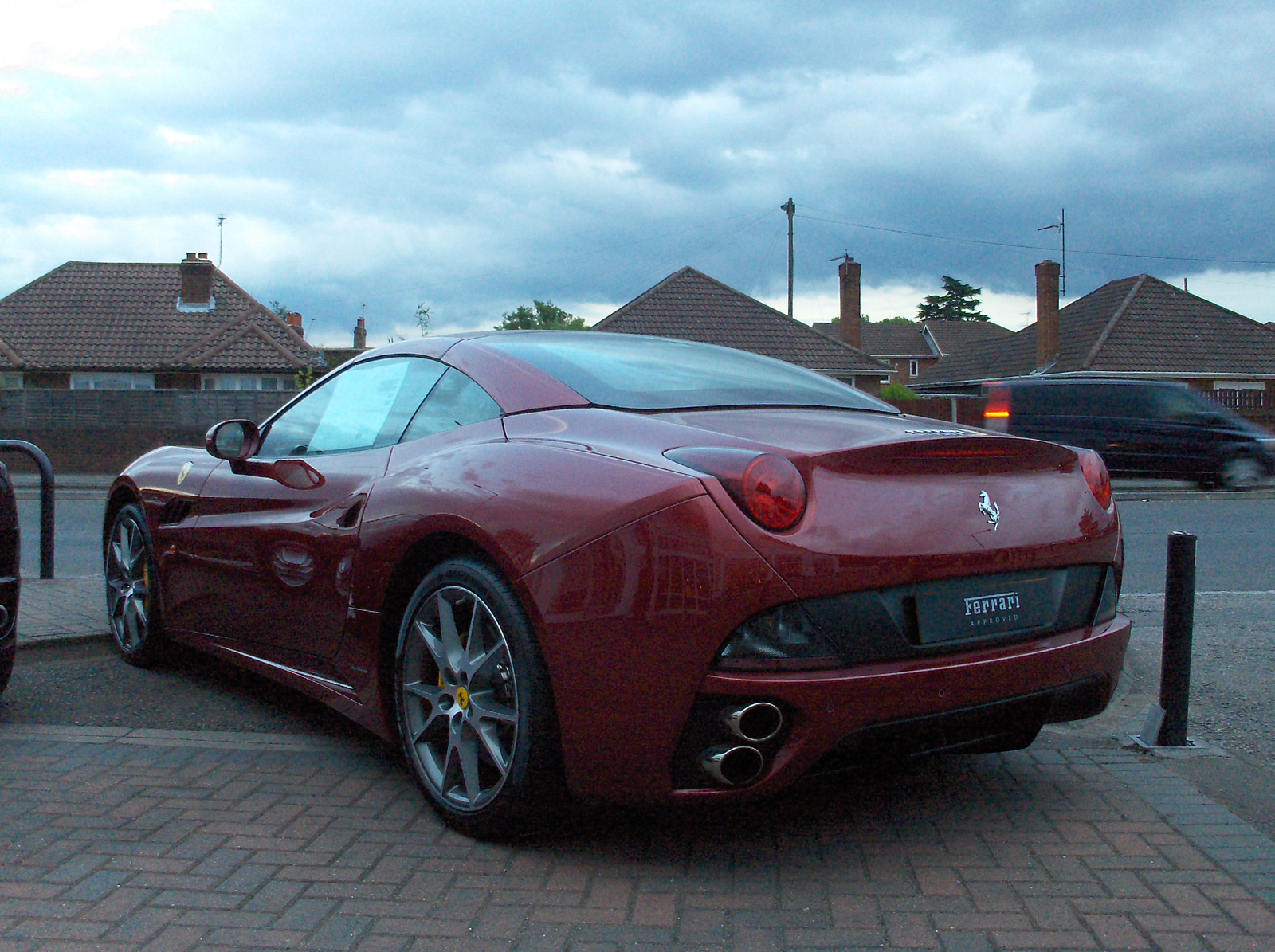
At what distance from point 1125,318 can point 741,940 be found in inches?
1676

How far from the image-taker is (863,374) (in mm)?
37781

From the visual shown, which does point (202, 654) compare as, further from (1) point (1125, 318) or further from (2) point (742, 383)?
(1) point (1125, 318)

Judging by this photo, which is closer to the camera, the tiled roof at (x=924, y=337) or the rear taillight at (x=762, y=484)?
the rear taillight at (x=762, y=484)

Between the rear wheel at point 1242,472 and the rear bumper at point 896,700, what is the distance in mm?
18104

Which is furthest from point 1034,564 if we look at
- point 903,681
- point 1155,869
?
Answer: point 1155,869

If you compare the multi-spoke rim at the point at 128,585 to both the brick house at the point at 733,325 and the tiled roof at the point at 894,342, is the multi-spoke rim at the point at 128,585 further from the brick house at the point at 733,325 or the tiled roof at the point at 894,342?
the tiled roof at the point at 894,342

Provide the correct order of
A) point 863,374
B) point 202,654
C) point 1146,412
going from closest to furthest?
point 202,654 → point 1146,412 → point 863,374

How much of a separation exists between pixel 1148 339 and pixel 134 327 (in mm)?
35115

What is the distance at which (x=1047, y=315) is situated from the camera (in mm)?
44469

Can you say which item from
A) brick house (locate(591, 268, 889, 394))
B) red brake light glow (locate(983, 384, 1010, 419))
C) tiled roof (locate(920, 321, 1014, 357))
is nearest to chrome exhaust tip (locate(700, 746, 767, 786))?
red brake light glow (locate(983, 384, 1010, 419))

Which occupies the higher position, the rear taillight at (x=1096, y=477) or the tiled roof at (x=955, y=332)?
the tiled roof at (x=955, y=332)

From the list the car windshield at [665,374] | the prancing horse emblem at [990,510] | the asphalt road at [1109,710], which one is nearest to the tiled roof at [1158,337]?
the asphalt road at [1109,710]

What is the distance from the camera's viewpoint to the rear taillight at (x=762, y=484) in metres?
2.63

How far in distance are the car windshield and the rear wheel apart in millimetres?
17230
